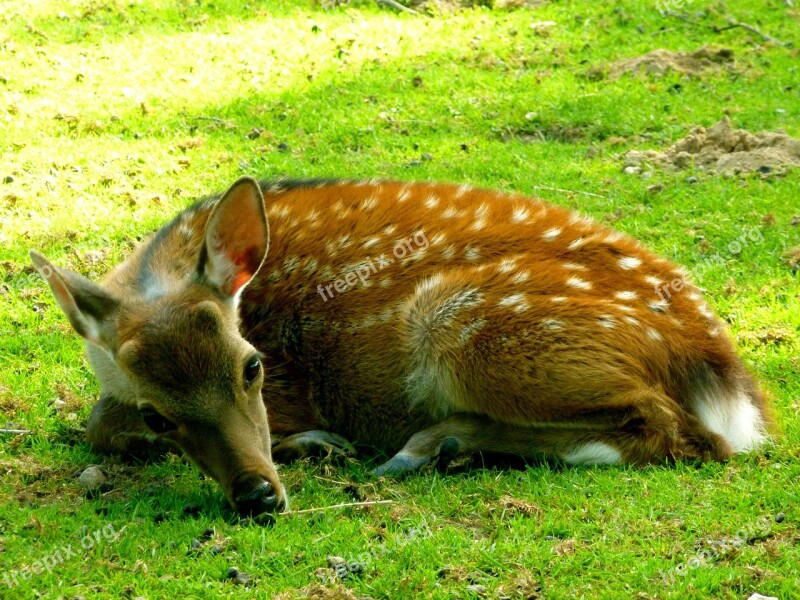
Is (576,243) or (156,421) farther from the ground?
(576,243)

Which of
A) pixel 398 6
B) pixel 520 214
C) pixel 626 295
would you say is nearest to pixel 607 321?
pixel 626 295

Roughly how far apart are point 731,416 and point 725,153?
4.22 metres

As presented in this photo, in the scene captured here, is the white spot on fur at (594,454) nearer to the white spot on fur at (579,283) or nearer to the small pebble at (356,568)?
the white spot on fur at (579,283)

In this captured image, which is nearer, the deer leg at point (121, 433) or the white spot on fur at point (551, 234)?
the deer leg at point (121, 433)

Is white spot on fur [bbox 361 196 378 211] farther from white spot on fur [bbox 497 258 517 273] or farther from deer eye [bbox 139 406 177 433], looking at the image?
deer eye [bbox 139 406 177 433]

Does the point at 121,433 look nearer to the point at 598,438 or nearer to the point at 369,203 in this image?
the point at 369,203

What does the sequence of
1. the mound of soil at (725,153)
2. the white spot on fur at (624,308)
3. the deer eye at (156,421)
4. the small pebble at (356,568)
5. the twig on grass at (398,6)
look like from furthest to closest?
the twig on grass at (398,6) → the mound of soil at (725,153) → the white spot on fur at (624,308) → the deer eye at (156,421) → the small pebble at (356,568)

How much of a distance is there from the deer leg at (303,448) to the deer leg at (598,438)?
0.29 m

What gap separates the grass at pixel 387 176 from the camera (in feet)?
13.8

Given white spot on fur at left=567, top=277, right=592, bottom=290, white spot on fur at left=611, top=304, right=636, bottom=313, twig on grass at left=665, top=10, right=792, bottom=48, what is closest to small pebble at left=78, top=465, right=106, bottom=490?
white spot on fur at left=567, top=277, right=592, bottom=290

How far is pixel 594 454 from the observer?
5016mm

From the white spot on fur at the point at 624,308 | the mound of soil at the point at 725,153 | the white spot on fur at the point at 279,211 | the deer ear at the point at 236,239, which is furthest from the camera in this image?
the mound of soil at the point at 725,153

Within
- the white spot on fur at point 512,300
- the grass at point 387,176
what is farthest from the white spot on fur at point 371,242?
the grass at point 387,176

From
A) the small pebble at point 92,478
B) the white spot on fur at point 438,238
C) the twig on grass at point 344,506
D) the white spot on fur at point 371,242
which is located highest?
the white spot on fur at point 438,238
